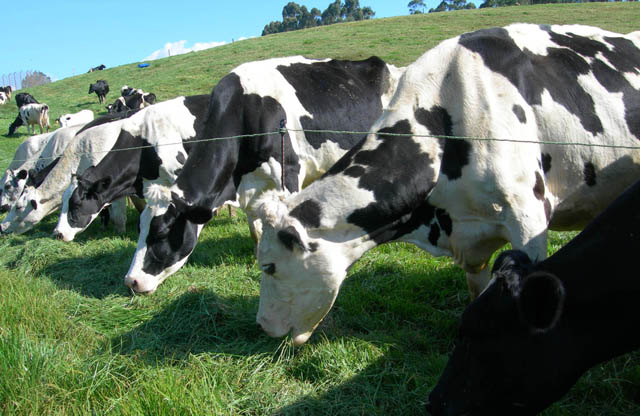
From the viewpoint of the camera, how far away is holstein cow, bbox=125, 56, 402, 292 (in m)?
5.40

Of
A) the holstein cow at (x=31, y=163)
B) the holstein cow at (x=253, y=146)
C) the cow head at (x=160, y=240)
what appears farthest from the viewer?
the holstein cow at (x=31, y=163)

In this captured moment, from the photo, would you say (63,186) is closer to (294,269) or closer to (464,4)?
(294,269)

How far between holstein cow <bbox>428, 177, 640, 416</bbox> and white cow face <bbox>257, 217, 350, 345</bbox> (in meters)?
1.20

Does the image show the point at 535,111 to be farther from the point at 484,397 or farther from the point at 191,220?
the point at 191,220

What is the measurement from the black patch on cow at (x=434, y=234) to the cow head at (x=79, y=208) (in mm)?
5552

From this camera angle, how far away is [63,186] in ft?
28.5

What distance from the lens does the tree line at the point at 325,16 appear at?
108 metres

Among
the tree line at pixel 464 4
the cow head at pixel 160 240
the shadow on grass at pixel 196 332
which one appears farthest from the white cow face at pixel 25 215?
the tree line at pixel 464 4

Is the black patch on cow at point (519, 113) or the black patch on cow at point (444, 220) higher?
the black patch on cow at point (519, 113)

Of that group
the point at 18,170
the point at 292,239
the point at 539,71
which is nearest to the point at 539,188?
the point at 539,71

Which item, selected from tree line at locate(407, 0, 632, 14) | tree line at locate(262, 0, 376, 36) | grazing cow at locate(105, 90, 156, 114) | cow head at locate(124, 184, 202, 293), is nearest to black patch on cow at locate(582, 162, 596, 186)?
cow head at locate(124, 184, 202, 293)

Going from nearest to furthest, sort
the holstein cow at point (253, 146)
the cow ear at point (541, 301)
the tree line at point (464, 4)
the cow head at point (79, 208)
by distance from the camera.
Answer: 1. the cow ear at point (541, 301)
2. the holstein cow at point (253, 146)
3. the cow head at point (79, 208)
4. the tree line at point (464, 4)

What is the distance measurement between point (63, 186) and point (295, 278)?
692cm

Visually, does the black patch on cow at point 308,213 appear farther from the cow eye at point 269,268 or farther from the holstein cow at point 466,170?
the cow eye at point 269,268
